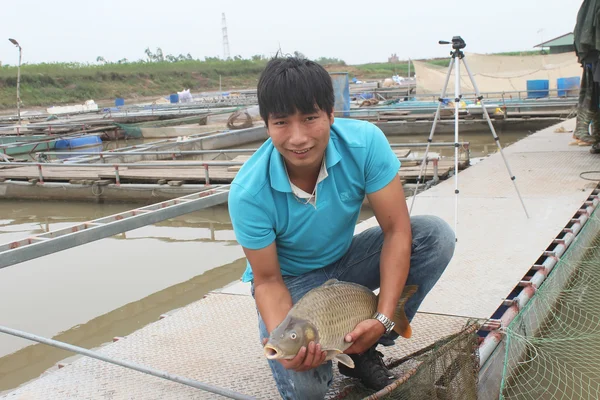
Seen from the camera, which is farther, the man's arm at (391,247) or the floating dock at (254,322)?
the floating dock at (254,322)

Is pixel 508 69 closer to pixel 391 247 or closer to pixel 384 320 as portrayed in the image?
pixel 391 247

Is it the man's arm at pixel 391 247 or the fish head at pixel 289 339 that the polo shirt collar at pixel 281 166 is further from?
the fish head at pixel 289 339

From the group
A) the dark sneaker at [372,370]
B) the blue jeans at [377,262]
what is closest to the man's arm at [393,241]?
the blue jeans at [377,262]

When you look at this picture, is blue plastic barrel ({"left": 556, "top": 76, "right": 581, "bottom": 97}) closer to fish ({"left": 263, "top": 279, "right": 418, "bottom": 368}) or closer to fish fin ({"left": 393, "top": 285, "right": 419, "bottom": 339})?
fish fin ({"left": 393, "top": 285, "right": 419, "bottom": 339})

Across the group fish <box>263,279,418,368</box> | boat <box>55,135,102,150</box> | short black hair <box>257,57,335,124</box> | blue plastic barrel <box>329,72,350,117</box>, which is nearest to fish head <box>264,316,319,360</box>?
fish <box>263,279,418,368</box>

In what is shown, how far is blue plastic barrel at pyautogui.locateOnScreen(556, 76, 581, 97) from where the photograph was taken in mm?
16375

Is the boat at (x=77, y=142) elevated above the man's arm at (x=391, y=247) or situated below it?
below

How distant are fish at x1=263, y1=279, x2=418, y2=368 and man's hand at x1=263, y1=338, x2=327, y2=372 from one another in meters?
0.01

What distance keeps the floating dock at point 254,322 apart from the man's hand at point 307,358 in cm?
53

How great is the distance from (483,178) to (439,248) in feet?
15.1

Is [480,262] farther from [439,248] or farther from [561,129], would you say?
[561,129]

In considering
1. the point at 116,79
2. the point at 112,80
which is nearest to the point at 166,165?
the point at 112,80

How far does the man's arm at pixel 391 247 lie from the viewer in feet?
6.44

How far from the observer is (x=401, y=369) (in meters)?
2.36
